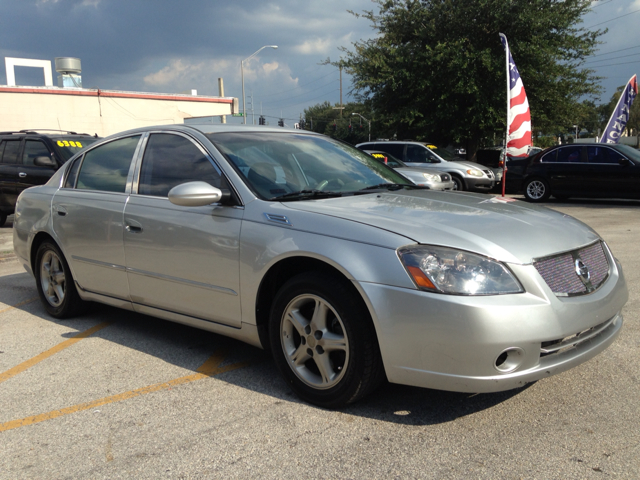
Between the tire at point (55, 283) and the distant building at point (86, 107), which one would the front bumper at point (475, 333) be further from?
the distant building at point (86, 107)

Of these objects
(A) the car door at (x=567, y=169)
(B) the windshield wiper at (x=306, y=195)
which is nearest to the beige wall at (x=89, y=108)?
(A) the car door at (x=567, y=169)

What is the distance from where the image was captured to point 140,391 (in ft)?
11.3

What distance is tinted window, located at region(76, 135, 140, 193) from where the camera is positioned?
4.39 metres

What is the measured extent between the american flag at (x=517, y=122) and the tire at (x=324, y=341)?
9562 millimetres

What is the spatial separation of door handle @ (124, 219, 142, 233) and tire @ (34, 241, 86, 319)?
104cm

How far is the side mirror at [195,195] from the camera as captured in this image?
11.2 ft

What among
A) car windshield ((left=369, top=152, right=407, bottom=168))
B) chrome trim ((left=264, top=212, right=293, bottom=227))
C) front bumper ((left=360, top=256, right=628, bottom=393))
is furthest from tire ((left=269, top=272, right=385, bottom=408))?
car windshield ((left=369, top=152, right=407, bottom=168))

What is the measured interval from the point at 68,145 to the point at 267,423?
10102mm

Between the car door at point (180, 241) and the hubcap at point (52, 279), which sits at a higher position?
the car door at point (180, 241)

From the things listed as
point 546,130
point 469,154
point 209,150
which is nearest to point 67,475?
point 209,150

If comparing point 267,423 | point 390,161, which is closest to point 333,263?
point 267,423

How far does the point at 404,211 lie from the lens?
126 inches

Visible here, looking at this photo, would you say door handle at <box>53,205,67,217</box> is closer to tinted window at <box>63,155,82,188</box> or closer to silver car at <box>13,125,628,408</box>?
silver car at <box>13,125,628,408</box>

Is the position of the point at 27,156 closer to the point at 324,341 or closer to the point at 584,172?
the point at 324,341
